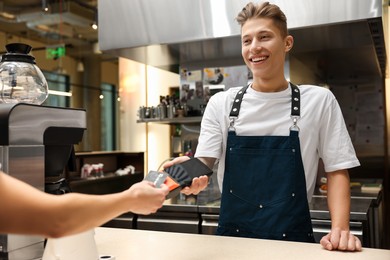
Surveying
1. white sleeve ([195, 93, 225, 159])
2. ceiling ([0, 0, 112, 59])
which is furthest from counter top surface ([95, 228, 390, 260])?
ceiling ([0, 0, 112, 59])

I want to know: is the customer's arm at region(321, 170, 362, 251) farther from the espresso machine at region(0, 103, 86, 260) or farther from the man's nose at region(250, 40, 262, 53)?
the espresso machine at region(0, 103, 86, 260)

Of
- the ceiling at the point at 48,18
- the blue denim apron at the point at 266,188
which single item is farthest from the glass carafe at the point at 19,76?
the ceiling at the point at 48,18

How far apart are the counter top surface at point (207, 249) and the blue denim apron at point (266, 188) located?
226 mm

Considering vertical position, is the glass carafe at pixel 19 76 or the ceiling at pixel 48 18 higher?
the ceiling at pixel 48 18

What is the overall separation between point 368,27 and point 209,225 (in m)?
1.53

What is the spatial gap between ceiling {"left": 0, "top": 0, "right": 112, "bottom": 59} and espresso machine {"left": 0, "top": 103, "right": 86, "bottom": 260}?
4.69m

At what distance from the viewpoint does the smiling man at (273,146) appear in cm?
173

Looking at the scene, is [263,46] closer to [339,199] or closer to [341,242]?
[339,199]

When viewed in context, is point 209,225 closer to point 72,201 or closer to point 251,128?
point 251,128

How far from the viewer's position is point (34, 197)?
713 mm

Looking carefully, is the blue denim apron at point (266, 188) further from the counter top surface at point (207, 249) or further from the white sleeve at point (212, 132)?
the counter top surface at point (207, 249)

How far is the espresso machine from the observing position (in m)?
1.19

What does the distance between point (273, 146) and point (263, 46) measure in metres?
0.41

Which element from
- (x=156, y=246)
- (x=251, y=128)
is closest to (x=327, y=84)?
(x=251, y=128)
